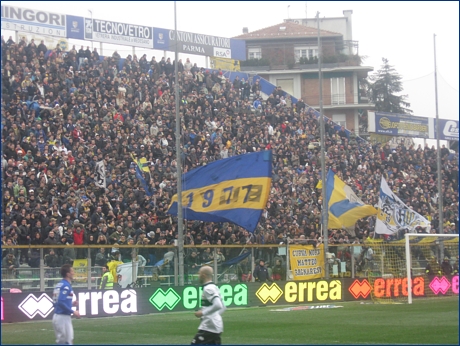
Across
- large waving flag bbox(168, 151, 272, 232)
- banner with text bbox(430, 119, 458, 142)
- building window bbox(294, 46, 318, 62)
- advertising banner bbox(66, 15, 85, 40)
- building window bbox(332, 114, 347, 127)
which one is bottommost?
large waving flag bbox(168, 151, 272, 232)

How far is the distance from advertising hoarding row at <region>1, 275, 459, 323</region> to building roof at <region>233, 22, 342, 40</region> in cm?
4475

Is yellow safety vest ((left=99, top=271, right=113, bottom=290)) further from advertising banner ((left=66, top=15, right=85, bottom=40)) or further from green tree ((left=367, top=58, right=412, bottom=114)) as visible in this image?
green tree ((left=367, top=58, right=412, bottom=114))

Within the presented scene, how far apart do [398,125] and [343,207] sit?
2536 centimetres

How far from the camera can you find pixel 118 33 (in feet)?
155

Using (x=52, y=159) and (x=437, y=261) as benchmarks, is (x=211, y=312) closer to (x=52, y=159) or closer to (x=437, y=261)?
(x=52, y=159)

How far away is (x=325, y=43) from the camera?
76938mm

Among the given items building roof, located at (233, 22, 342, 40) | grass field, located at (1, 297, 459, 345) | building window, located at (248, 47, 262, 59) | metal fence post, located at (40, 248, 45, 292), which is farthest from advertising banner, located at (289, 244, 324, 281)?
building roof, located at (233, 22, 342, 40)

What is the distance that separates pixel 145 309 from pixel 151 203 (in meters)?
6.50

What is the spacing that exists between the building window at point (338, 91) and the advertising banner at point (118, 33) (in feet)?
91.4

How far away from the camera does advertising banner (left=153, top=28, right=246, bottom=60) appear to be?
48875mm

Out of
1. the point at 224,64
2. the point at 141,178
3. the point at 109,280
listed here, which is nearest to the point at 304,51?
the point at 224,64

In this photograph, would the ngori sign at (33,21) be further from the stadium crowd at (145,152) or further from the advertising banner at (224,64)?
the advertising banner at (224,64)

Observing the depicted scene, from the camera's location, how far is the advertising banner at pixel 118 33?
4581 cm

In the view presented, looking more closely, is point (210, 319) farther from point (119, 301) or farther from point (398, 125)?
point (398, 125)
